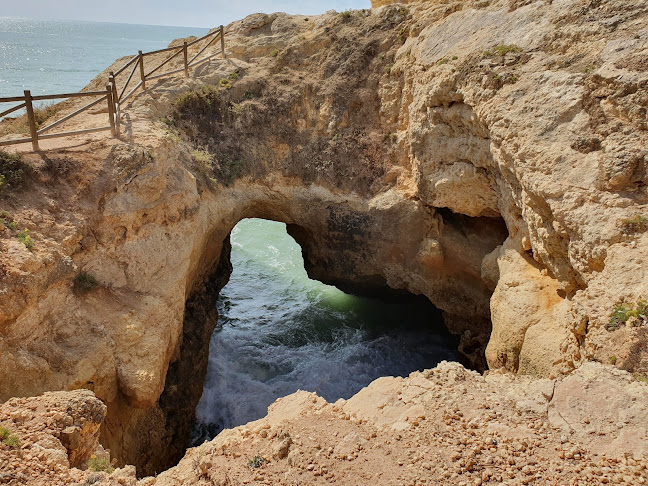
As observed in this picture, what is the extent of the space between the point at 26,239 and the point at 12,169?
6.01 ft

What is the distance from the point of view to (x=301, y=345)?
16.1m

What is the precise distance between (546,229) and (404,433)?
5.12 metres

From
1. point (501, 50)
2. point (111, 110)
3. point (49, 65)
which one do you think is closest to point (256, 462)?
point (111, 110)

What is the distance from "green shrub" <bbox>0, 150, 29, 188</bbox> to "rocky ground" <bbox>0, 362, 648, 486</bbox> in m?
4.35

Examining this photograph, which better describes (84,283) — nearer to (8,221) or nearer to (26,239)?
(26,239)

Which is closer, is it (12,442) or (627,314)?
(12,442)

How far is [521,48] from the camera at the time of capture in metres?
10.2

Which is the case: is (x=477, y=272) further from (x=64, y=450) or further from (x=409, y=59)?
(x=64, y=450)

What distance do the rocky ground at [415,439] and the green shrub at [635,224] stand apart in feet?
7.92

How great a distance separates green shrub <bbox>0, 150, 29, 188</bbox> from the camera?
859cm

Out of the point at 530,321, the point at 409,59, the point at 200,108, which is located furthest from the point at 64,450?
the point at 409,59

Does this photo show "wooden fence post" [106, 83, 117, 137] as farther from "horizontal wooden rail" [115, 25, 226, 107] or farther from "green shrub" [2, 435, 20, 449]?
"green shrub" [2, 435, 20, 449]

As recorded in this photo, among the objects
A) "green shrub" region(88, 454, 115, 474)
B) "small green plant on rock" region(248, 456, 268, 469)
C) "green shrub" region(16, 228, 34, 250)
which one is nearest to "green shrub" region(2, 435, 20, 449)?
"green shrub" region(88, 454, 115, 474)

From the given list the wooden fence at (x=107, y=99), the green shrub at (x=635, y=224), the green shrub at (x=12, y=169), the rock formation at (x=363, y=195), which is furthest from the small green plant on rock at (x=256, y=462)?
the wooden fence at (x=107, y=99)
